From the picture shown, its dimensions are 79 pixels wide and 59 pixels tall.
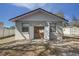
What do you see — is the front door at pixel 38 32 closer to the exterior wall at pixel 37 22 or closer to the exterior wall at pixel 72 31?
the exterior wall at pixel 37 22

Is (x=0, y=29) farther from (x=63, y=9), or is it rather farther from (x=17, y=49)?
(x=63, y=9)

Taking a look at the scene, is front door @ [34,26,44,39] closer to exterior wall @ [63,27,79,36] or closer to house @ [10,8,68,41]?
house @ [10,8,68,41]

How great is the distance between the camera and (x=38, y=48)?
26.2 feet

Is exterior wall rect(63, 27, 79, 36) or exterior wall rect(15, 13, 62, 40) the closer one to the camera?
exterior wall rect(63, 27, 79, 36)

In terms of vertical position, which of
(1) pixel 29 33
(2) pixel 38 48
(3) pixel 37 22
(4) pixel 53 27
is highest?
(3) pixel 37 22

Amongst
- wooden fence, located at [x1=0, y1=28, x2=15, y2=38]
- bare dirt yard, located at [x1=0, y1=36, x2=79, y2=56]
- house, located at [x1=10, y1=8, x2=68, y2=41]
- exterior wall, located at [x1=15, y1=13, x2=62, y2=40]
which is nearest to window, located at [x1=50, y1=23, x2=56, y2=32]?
house, located at [x1=10, y1=8, x2=68, y2=41]

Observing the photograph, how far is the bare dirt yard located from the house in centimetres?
24

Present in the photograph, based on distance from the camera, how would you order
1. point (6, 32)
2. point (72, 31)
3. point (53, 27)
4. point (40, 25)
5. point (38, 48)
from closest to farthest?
point (38, 48), point (72, 31), point (6, 32), point (40, 25), point (53, 27)

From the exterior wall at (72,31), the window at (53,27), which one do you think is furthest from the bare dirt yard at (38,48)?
the window at (53,27)

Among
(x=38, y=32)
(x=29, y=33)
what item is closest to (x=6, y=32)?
(x=29, y=33)

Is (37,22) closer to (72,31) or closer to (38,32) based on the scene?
(38,32)

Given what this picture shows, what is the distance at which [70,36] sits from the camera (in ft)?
26.9

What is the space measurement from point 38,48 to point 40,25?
84 cm

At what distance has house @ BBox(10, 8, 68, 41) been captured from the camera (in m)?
8.21
